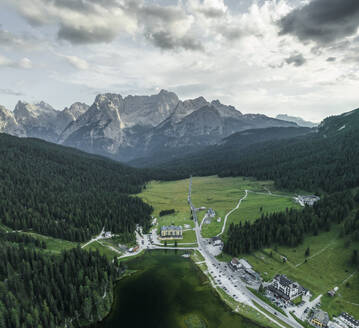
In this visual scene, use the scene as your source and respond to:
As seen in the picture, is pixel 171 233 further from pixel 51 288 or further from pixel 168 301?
pixel 51 288

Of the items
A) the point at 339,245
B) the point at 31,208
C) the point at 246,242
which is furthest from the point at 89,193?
the point at 339,245

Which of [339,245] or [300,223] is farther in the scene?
[300,223]

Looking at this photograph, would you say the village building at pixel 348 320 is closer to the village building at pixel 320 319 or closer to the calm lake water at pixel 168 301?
the village building at pixel 320 319

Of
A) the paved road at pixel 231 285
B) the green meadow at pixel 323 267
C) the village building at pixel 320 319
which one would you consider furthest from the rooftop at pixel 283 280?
the village building at pixel 320 319

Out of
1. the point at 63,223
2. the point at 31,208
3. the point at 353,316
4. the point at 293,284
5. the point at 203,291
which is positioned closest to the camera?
the point at 353,316

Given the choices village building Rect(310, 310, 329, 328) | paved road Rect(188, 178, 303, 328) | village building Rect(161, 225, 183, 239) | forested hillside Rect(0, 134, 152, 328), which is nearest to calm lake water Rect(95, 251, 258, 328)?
paved road Rect(188, 178, 303, 328)

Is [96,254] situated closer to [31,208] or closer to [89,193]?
[31,208]
